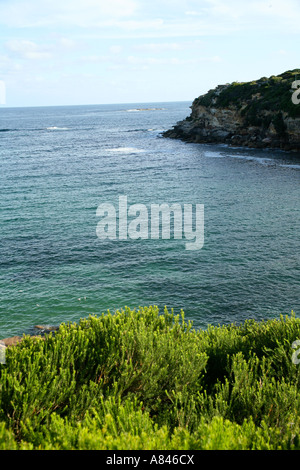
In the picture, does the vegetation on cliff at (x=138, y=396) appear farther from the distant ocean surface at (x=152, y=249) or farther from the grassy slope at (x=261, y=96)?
the grassy slope at (x=261, y=96)

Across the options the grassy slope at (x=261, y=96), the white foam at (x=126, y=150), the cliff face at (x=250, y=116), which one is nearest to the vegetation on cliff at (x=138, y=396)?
the cliff face at (x=250, y=116)

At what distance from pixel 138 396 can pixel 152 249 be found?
86.0ft

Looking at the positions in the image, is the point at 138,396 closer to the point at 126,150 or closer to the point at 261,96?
the point at 126,150

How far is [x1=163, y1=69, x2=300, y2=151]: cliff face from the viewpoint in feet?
276

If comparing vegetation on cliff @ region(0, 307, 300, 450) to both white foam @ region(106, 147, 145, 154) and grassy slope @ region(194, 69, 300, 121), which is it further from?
white foam @ region(106, 147, 145, 154)

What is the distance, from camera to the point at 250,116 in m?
92.6

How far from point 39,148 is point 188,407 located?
103m

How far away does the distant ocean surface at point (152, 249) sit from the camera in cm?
2853

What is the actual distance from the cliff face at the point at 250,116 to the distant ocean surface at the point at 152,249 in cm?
1108

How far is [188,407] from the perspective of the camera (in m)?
11.1

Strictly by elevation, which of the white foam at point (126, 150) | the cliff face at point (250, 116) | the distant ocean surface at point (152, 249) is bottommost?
the distant ocean surface at point (152, 249)

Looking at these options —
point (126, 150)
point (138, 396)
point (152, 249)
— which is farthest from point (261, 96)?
point (138, 396)
